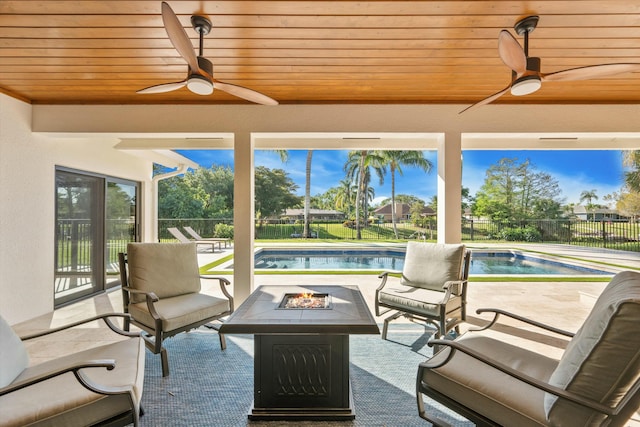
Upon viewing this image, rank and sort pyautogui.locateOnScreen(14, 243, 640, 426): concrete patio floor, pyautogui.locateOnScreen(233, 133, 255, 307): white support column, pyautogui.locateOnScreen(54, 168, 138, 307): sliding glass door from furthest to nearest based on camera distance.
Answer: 1. pyautogui.locateOnScreen(54, 168, 138, 307): sliding glass door
2. pyautogui.locateOnScreen(233, 133, 255, 307): white support column
3. pyautogui.locateOnScreen(14, 243, 640, 426): concrete patio floor

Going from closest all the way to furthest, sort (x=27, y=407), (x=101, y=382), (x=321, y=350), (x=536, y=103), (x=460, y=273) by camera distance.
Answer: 1. (x=27, y=407)
2. (x=101, y=382)
3. (x=321, y=350)
4. (x=460, y=273)
5. (x=536, y=103)

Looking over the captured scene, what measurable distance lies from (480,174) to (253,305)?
14.9m

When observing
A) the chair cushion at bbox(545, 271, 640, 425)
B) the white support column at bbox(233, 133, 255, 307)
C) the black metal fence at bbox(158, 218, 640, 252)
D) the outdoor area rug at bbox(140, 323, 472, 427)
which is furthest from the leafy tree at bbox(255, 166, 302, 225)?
the chair cushion at bbox(545, 271, 640, 425)

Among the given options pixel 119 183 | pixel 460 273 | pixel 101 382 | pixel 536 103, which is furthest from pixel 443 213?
pixel 119 183

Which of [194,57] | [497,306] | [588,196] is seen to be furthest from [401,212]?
[194,57]

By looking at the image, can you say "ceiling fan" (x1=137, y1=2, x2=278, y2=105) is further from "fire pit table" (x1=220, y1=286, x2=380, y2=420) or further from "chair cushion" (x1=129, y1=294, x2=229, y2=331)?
"chair cushion" (x1=129, y1=294, x2=229, y2=331)

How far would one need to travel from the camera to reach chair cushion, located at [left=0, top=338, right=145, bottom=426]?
4.08 ft

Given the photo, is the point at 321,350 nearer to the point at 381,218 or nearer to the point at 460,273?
the point at 460,273

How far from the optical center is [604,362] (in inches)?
43.5

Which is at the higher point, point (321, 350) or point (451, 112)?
point (451, 112)

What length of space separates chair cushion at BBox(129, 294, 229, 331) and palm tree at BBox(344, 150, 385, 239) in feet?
37.1

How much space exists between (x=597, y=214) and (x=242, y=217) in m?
16.0

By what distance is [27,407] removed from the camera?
1.26m

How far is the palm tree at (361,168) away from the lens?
13.5 metres
